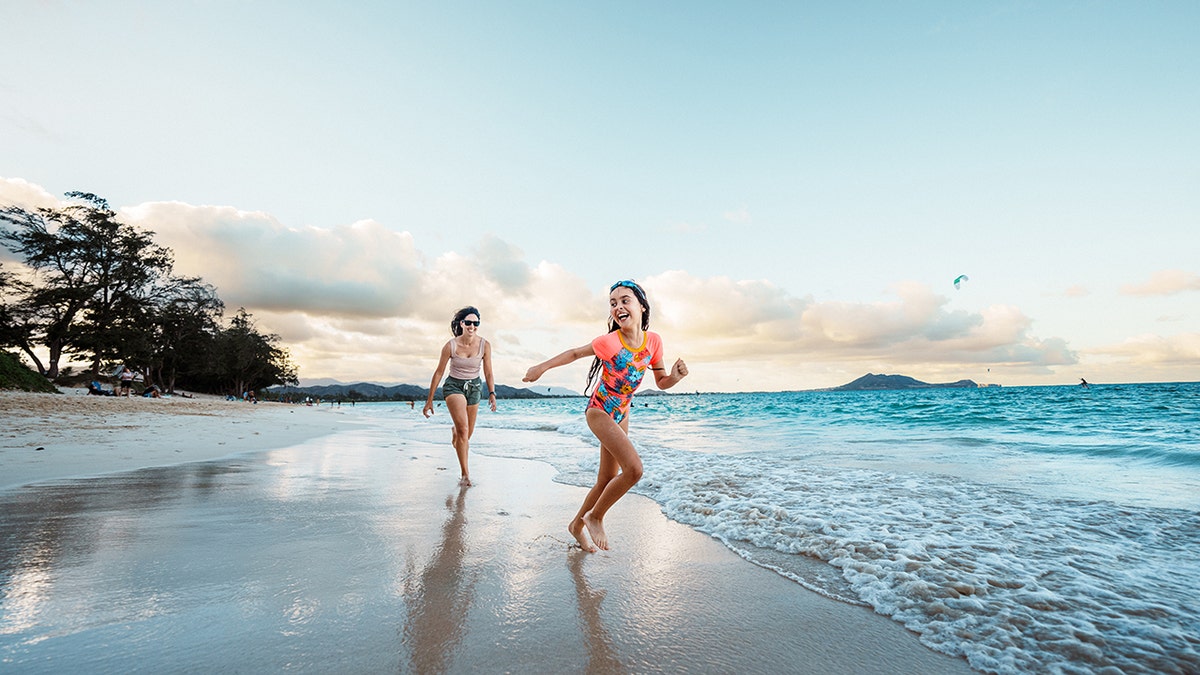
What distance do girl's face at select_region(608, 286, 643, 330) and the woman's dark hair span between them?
385cm

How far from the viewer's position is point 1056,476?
8164 mm

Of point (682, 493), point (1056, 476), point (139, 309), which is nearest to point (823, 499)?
point (682, 493)

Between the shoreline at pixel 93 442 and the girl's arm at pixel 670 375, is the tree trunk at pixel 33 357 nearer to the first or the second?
the shoreline at pixel 93 442

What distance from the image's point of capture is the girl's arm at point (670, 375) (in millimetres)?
4152

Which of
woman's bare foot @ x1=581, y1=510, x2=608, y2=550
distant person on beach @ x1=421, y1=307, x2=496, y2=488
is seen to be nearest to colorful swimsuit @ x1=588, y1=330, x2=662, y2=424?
woman's bare foot @ x1=581, y1=510, x2=608, y2=550

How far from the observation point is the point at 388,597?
2.97m

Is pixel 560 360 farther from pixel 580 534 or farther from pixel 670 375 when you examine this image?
pixel 580 534

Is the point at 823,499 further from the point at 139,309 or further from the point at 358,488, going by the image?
the point at 139,309

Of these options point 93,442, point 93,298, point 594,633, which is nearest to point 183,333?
point 93,298

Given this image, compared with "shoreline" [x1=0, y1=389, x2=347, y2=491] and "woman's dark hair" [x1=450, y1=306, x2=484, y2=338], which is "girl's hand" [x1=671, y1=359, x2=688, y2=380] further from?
"shoreline" [x1=0, y1=389, x2=347, y2=491]

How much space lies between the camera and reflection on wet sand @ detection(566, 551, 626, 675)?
2318mm

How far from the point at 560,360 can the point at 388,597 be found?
202cm

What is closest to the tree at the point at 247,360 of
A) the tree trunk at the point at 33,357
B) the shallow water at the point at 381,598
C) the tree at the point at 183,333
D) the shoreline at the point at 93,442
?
the tree at the point at 183,333

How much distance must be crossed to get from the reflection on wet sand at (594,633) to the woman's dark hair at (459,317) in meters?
4.74
